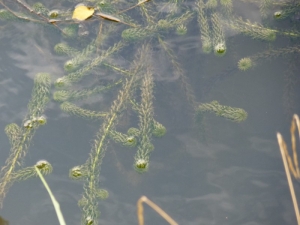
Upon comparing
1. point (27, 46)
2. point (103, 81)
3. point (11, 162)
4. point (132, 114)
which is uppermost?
point (27, 46)

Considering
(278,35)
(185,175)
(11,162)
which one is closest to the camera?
(11,162)

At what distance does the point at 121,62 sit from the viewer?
6.90 feet

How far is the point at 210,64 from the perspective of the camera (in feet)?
6.89

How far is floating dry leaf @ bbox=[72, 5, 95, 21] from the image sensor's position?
2141 mm

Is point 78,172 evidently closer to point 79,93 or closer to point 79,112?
point 79,112

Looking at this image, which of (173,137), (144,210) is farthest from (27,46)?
(144,210)

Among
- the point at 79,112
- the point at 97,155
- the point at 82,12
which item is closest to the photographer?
the point at 97,155

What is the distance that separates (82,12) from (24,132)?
29.1 inches

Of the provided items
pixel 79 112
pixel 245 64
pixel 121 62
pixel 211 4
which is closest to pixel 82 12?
pixel 121 62

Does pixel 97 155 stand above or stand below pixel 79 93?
below

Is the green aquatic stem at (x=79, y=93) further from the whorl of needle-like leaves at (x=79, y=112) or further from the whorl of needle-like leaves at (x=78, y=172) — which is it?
the whorl of needle-like leaves at (x=78, y=172)

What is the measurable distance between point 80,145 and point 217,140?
0.71 metres

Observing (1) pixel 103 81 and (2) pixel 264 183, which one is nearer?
(2) pixel 264 183

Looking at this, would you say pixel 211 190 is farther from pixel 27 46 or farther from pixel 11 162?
pixel 27 46
